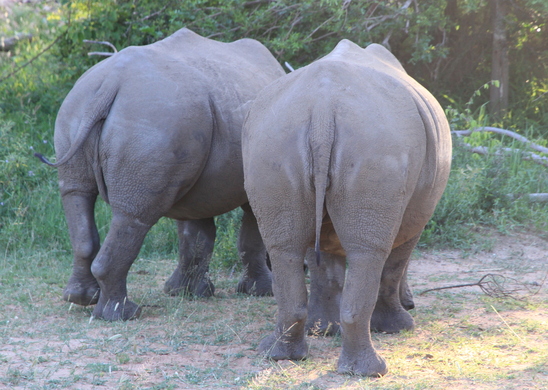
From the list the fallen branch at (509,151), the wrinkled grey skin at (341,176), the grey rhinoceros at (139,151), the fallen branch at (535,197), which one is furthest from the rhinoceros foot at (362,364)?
the fallen branch at (509,151)

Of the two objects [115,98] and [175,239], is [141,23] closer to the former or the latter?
[175,239]

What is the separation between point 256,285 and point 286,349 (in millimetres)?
1776

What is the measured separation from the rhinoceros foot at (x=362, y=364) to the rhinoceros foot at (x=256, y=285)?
6.54 ft

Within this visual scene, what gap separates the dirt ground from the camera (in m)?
3.51

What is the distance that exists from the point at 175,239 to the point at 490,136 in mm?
3857

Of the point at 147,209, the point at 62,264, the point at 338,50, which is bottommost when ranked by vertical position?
the point at 62,264

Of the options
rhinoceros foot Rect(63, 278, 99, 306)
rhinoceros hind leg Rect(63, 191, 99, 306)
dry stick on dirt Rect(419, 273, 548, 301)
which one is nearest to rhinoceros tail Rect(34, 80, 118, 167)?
rhinoceros hind leg Rect(63, 191, 99, 306)

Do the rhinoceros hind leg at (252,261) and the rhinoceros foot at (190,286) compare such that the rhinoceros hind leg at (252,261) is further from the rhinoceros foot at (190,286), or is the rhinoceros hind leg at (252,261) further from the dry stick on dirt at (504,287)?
the dry stick on dirt at (504,287)

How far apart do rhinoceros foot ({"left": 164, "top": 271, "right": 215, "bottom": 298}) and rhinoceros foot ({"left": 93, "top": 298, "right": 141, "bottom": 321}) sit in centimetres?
69

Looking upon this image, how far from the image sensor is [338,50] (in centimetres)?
440

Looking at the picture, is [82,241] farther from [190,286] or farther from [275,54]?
[275,54]

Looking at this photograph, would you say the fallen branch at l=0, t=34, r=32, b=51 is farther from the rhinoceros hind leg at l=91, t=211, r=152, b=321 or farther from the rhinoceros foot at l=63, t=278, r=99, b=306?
the rhinoceros hind leg at l=91, t=211, r=152, b=321

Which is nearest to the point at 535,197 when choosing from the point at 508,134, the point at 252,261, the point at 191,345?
the point at 508,134

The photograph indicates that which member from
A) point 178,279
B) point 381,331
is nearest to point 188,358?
point 381,331
